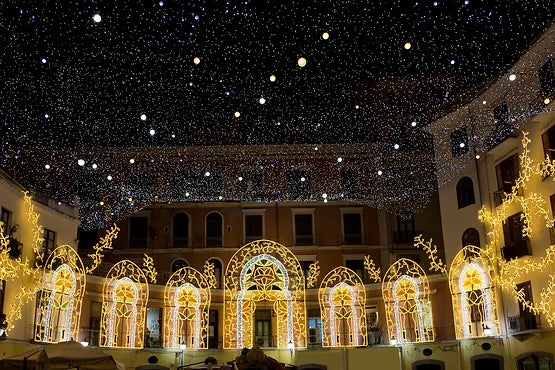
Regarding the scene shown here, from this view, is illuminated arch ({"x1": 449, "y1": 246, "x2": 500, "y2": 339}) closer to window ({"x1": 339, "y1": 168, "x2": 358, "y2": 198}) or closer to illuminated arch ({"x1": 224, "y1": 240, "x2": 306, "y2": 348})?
illuminated arch ({"x1": 224, "y1": 240, "x2": 306, "y2": 348})

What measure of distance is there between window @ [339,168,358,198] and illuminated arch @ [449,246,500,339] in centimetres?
760

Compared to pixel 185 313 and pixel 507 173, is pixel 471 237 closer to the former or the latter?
pixel 507 173

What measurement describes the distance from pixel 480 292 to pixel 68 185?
51.3 feet

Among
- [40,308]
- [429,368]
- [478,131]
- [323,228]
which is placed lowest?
[429,368]

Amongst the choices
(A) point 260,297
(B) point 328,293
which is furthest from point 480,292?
(A) point 260,297

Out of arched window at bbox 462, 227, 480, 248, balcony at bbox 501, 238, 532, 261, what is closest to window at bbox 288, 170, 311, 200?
arched window at bbox 462, 227, 480, 248

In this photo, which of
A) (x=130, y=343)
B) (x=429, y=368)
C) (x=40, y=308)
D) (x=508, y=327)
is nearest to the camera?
(x=40, y=308)

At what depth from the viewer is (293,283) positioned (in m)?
22.6

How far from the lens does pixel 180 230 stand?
94.7 feet

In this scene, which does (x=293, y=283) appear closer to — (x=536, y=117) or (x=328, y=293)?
(x=328, y=293)

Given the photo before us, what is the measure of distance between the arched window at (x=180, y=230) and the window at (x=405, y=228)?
956 cm

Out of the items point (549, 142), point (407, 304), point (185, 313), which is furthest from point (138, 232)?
point (549, 142)

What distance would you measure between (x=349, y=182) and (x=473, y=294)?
9.01 m

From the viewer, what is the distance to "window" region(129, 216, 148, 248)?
93.3ft
